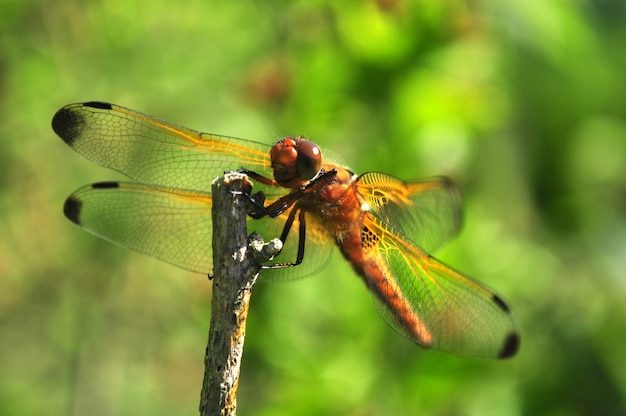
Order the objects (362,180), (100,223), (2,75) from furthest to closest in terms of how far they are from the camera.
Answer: (2,75) → (100,223) → (362,180)

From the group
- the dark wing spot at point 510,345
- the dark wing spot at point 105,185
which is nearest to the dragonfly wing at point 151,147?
the dark wing spot at point 105,185

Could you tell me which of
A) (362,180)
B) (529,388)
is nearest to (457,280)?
(362,180)

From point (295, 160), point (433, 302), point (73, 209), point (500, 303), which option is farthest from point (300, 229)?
point (73, 209)

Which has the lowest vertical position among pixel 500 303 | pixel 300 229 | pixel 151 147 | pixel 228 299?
pixel 228 299

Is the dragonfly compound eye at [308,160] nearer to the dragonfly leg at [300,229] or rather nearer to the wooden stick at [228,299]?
the dragonfly leg at [300,229]

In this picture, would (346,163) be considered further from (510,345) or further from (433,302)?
(510,345)

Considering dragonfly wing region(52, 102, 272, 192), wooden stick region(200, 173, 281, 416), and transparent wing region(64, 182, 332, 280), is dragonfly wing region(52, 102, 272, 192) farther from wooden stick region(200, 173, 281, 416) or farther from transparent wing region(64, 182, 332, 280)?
wooden stick region(200, 173, 281, 416)

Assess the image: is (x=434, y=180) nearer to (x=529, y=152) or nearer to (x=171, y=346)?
(x=529, y=152)
